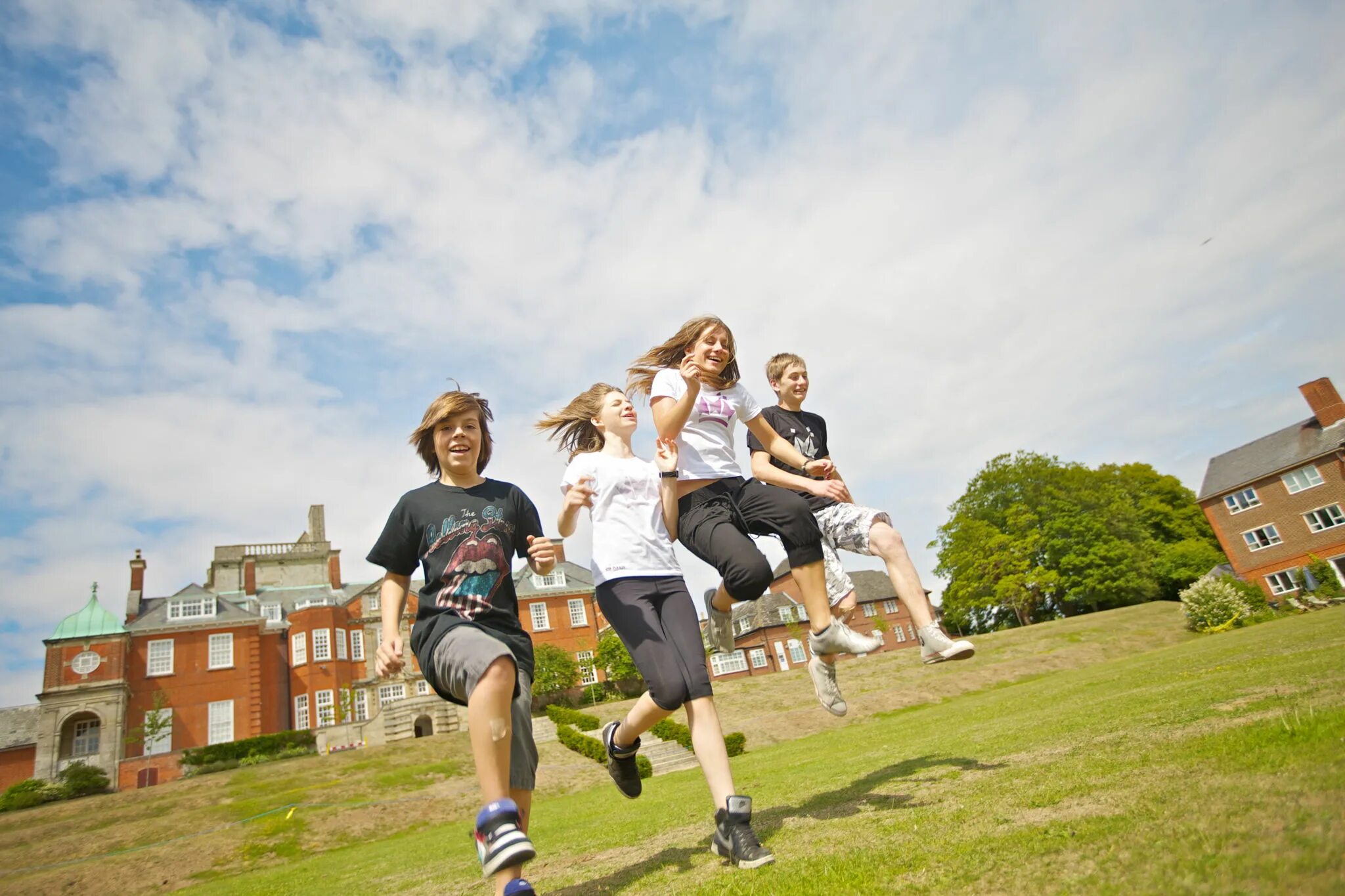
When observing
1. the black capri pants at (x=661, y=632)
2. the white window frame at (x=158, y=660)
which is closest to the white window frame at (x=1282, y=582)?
the black capri pants at (x=661, y=632)

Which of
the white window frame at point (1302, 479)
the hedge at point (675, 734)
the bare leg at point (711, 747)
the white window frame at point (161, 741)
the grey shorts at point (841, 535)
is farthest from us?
the white window frame at point (1302, 479)

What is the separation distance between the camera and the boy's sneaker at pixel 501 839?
3.06 m

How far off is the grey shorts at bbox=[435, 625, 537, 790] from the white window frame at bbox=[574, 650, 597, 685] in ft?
163

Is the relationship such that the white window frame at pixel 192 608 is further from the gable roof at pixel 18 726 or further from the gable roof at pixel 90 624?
the gable roof at pixel 18 726

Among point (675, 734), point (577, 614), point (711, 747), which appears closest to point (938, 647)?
point (711, 747)

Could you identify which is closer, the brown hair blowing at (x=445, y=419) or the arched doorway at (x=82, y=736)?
Result: the brown hair blowing at (x=445, y=419)

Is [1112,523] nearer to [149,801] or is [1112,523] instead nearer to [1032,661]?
[1032,661]

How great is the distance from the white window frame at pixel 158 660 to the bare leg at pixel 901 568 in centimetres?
5118

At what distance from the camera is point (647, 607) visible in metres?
4.43

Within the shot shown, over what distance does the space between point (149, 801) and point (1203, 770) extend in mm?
31221

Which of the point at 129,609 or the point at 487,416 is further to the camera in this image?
the point at 129,609

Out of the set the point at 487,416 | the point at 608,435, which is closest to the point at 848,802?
the point at 608,435

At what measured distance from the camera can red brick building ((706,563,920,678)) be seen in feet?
202

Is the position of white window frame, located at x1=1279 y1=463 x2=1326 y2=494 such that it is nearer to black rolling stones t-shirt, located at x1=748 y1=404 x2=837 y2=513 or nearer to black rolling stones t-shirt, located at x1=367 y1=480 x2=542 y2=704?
black rolling stones t-shirt, located at x1=748 y1=404 x2=837 y2=513
